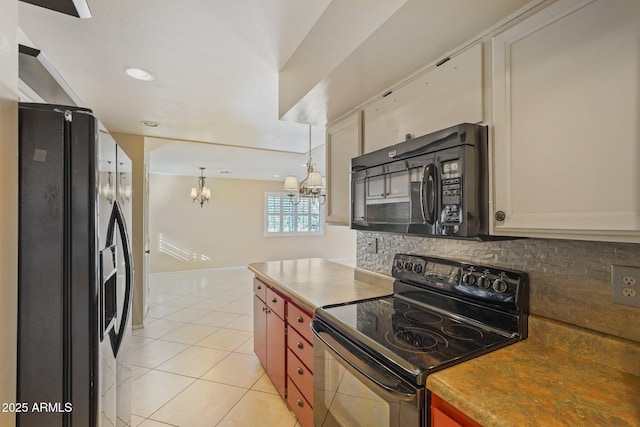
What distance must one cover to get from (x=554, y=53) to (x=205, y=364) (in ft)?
10.5

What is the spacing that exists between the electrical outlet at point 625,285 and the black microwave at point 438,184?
404 millimetres

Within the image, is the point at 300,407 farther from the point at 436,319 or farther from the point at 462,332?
the point at 462,332

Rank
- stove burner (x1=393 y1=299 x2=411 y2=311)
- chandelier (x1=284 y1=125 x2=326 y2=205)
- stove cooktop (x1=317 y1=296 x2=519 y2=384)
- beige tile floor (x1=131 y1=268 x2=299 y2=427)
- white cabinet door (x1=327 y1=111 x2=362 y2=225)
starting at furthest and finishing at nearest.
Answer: chandelier (x1=284 y1=125 x2=326 y2=205)
beige tile floor (x1=131 y1=268 x2=299 y2=427)
white cabinet door (x1=327 y1=111 x2=362 y2=225)
stove burner (x1=393 y1=299 x2=411 y2=311)
stove cooktop (x1=317 y1=296 x2=519 y2=384)

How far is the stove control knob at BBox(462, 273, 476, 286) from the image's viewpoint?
1324mm

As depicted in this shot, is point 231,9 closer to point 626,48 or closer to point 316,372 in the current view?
point 626,48

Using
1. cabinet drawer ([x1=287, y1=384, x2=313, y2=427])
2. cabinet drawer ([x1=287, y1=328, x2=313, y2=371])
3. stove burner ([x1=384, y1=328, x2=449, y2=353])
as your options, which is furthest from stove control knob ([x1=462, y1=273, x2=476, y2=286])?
cabinet drawer ([x1=287, y1=384, x2=313, y2=427])

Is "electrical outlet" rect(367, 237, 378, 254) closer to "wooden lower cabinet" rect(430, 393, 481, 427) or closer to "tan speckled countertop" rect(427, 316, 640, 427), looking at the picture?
"tan speckled countertop" rect(427, 316, 640, 427)

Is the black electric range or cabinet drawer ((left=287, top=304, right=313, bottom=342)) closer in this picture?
the black electric range

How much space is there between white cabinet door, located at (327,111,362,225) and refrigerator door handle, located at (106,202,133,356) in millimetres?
1263

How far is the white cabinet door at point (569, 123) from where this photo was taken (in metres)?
0.76

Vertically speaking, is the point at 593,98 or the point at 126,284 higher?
the point at 593,98

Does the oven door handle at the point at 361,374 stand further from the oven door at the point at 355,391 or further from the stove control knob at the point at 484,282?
the stove control knob at the point at 484,282

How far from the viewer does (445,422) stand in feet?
2.81

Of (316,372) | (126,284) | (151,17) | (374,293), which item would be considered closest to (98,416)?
(126,284)
